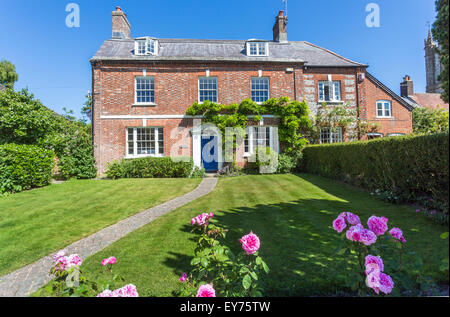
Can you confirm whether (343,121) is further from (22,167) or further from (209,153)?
(22,167)

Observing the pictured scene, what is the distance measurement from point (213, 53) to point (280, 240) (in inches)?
548

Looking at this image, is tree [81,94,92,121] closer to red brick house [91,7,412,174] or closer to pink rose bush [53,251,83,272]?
red brick house [91,7,412,174]

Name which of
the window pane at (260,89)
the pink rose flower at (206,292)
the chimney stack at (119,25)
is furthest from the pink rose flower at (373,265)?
the chimney stack at (119,25)

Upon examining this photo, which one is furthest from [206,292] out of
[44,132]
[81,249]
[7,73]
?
[7,73]

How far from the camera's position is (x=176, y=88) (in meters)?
13.6

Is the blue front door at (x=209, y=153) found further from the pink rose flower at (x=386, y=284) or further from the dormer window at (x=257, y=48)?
the pink rose flower at (x=386, y=284)

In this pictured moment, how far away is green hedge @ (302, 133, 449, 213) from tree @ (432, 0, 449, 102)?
2117mm

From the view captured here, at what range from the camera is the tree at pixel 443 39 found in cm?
132

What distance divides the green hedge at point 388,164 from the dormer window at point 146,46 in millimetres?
11877

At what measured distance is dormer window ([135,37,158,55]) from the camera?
13734 millimetres

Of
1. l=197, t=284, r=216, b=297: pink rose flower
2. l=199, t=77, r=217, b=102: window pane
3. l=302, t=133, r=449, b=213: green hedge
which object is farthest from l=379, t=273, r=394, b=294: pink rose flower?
l=199, t=77, r=217, b=102: window pane
